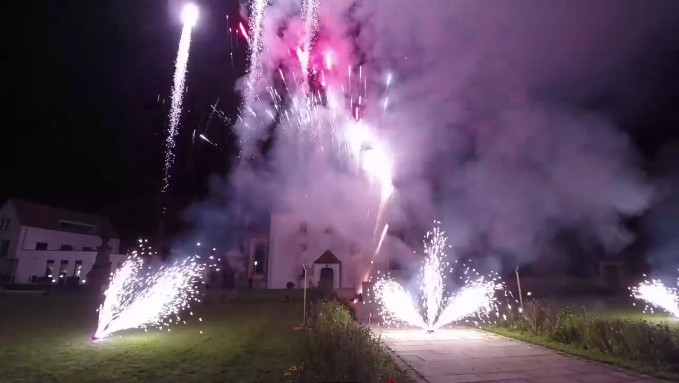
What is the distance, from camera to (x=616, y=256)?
2994 cm

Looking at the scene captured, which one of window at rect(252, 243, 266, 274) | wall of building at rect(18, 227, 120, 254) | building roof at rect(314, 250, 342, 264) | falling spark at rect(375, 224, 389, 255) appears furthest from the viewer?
window at rect(252, 243, 266, 274)

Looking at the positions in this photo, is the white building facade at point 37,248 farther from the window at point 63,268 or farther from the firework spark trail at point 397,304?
the firework spark trail at point 397,304

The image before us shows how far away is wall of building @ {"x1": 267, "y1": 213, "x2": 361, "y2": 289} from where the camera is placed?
3616cm

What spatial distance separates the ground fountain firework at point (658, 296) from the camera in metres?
18.8

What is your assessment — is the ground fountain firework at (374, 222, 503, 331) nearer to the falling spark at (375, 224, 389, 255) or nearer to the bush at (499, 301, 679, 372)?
the bush at (499, 301, 679, 372)

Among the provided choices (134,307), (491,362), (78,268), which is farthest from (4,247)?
(491,362)

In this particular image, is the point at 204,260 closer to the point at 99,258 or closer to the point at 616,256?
the point at 99,258

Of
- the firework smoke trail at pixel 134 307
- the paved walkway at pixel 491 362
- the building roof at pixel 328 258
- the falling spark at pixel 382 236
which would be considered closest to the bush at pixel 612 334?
the paved walkway at pixel 491 362

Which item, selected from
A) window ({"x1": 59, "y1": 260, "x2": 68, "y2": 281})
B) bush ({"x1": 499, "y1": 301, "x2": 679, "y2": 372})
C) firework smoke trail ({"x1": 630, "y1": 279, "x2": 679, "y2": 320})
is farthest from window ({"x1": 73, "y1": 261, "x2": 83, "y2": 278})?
firework smoke trail ({"x1": 630, "y1": 279, "x2": 679, "y2": 320})

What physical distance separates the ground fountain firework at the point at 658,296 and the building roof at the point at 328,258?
21039mm

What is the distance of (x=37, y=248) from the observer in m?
39.7

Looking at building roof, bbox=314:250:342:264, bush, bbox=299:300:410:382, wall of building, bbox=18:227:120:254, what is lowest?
bush, bbox=299:300:410:382

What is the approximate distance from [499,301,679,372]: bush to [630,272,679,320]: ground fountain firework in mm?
8311

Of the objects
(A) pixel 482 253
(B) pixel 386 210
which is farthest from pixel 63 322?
(A) pixel 482 253
